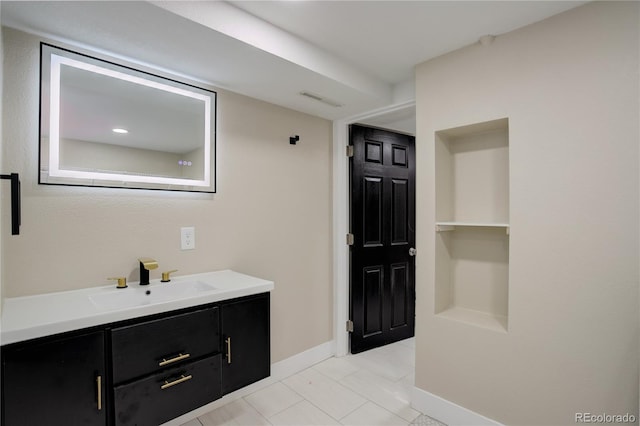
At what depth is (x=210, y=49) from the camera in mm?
1655

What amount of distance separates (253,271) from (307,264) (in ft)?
1.76

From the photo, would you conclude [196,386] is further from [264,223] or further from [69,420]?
[264,223]

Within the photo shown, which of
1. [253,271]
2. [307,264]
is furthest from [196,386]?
[307,264]

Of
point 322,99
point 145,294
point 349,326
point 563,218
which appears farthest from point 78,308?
point 563,218

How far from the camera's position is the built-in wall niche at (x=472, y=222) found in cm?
200

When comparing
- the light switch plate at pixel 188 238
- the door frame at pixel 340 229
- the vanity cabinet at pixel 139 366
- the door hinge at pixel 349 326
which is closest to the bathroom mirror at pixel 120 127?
the light switch plate at pixel 188 238

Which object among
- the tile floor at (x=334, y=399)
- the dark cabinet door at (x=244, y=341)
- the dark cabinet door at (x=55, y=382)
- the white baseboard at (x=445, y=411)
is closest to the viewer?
the dark cabinet door at (x=55, y=382)

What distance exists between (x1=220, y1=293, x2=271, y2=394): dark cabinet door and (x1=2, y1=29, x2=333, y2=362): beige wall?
54 cm

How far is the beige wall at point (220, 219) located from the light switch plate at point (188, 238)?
0.10 feet

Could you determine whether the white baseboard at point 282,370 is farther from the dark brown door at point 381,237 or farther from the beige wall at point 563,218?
the beige wall at point 563,218

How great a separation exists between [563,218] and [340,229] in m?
1.64

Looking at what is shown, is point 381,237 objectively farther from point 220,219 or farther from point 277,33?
point 277,33

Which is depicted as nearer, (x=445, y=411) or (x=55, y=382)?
(x=55, y=382)

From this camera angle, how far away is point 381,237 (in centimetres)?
301
